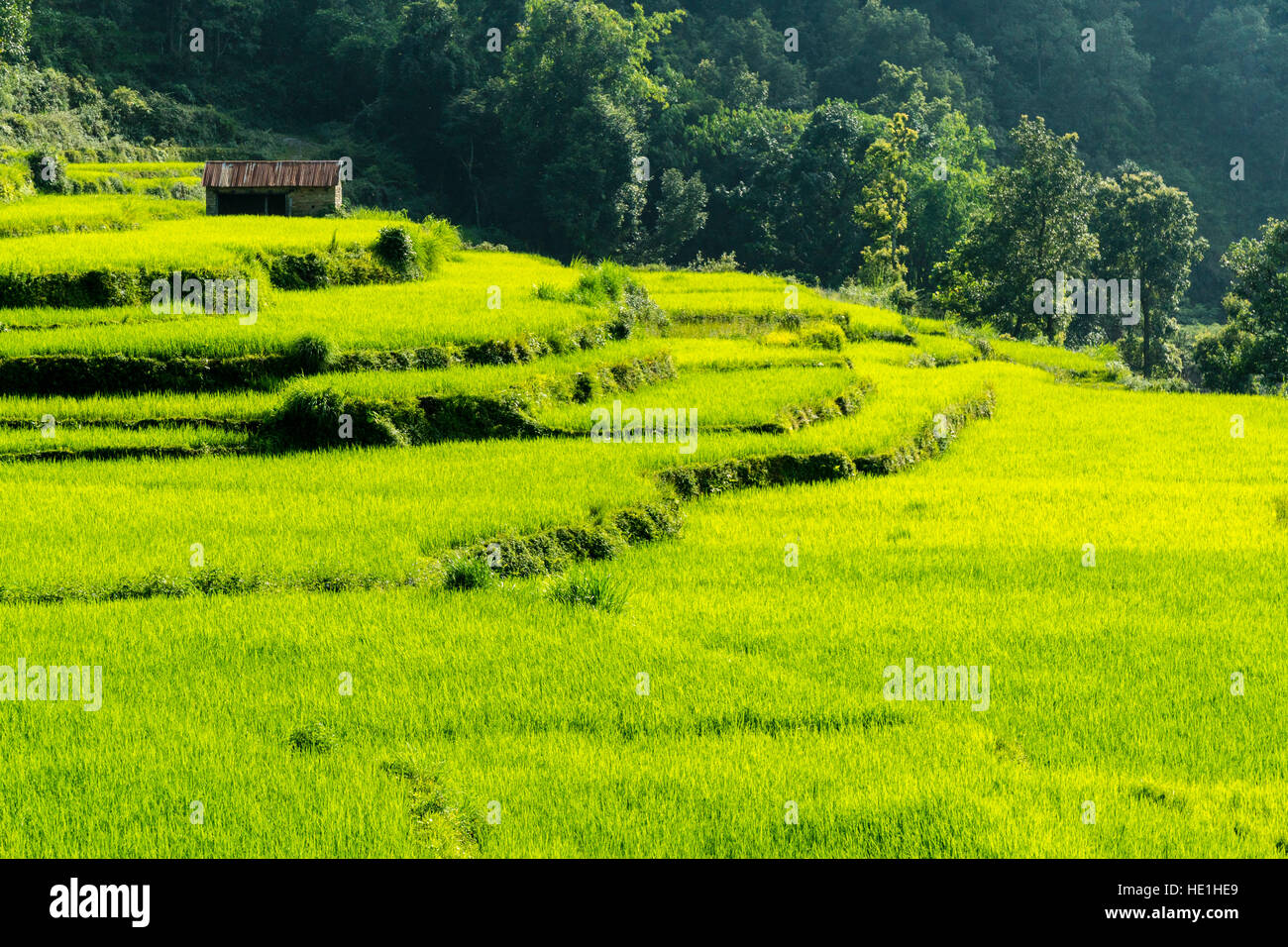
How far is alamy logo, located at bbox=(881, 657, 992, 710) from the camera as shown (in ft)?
26.2

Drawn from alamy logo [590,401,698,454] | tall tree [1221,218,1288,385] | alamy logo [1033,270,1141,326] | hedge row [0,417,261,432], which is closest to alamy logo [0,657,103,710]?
hedge row [0,417,261,432]

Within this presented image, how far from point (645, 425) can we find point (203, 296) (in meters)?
7.96

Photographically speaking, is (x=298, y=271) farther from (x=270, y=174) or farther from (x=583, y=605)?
(x=583, y=605)

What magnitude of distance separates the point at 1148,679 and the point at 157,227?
23.4m

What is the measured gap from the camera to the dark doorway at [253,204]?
3362 centimetres

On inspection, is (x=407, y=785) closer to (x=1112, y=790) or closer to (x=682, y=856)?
(x=682, y=856)

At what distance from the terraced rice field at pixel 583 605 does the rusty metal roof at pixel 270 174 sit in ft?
44.9

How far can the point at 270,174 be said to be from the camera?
33719 millimetres

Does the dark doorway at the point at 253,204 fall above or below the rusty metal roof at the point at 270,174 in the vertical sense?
below

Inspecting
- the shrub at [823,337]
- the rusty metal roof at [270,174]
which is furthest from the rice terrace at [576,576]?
the rusty metal roof at [270,174]
